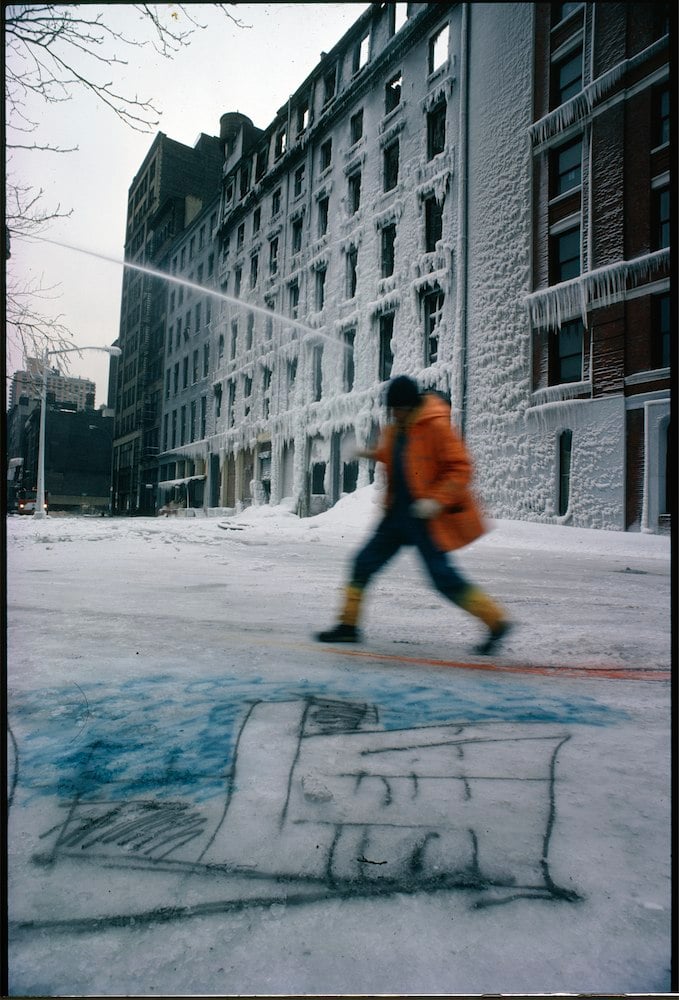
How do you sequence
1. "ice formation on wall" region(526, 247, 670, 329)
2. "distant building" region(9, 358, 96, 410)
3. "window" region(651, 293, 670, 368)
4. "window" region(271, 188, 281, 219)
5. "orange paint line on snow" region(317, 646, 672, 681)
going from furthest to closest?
1. "window" region(271, 188, 281, 219)
2. "ice formation on wall" region(526, 247, 670, 329)
3. "orange paint line on snow" region(317, 646, 672, 681)
4. "distant building" region(9, 358, 96, 410)
5. "window" region(651, 293, 670, 368)

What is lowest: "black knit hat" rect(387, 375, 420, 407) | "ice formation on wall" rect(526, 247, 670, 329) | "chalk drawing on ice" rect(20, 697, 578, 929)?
"chalk drawing on ice" rect(20, 697, 578, 929)

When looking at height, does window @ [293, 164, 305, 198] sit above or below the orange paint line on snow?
above

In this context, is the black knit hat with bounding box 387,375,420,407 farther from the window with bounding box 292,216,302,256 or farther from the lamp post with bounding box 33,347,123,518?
the lamp post with bounding box 33,347,123,518

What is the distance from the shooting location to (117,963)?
89cm

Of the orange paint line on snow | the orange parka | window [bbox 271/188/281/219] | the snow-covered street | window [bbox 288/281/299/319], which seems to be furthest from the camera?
window [bbox 271/188/281/219]

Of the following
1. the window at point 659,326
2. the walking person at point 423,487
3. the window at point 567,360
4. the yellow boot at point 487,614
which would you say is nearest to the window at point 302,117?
the walking person at point 423,487

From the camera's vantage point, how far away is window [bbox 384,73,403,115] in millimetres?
2018

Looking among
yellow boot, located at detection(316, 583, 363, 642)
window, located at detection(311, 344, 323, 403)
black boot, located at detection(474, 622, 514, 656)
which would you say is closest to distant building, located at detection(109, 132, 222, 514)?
window, located at detection(311, 344, 323, 403)

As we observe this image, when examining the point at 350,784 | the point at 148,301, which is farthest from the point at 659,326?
the point at 148,301

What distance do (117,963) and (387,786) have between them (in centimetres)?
64

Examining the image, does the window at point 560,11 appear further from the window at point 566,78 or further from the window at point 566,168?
the window at point 566,168

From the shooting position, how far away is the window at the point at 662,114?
1.20m

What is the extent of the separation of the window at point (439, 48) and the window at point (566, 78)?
39 cm

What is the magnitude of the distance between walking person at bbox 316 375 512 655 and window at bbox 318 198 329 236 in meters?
0.97
